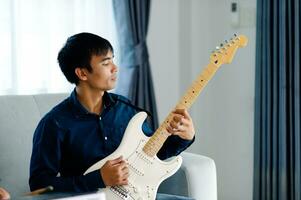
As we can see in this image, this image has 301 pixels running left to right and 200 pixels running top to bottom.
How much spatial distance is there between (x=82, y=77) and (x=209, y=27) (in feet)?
5.27

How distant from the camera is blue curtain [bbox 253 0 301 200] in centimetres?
258

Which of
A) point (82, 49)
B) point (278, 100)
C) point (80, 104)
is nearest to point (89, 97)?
point (80, 104)

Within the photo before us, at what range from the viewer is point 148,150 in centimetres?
164

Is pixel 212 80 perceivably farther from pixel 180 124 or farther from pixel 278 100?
pixel 180 124

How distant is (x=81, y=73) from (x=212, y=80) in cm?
157

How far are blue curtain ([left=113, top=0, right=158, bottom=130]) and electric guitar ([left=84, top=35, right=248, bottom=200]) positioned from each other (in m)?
1.13

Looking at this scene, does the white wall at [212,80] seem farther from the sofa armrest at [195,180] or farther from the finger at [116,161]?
the finger at [116,161]

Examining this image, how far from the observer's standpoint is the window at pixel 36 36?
244 cm

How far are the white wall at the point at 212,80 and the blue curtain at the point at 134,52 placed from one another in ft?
0.63

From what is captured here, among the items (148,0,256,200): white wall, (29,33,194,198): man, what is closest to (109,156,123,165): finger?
(29,33,194,198): man

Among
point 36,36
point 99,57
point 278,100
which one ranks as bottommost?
point 278,100

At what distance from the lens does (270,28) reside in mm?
2631

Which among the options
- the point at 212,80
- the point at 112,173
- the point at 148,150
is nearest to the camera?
the point at 112,173

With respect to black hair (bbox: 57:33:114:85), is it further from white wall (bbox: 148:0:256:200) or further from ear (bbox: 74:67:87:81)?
white wall (bbox: 148:0:256:200)
